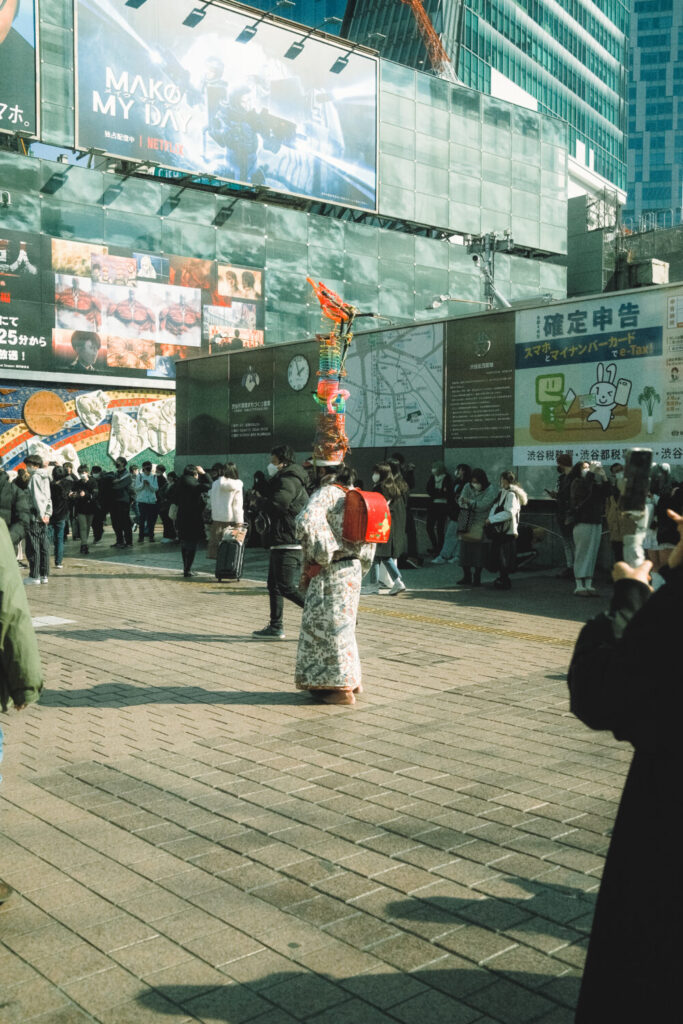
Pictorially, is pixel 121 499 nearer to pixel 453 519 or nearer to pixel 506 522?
pixel 453 519

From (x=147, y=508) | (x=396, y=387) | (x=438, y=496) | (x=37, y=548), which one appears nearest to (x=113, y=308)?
(x=147, y=508)

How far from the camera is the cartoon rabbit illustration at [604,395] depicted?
1389cm

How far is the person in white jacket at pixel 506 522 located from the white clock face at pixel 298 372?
7462mm

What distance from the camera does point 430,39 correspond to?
70.9m

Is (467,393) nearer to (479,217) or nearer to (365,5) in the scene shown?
(479,217)

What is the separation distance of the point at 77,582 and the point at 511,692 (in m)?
9.04

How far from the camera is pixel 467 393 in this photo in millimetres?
16016

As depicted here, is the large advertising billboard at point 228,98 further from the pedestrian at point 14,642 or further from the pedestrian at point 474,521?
the pedestrian at point 14,642

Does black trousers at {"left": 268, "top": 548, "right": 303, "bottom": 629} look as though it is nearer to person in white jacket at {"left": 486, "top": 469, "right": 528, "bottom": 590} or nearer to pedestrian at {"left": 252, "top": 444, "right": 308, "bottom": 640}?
pedestrian at {"left": 252, "top": 444, "right": 308, "bottom": 640}

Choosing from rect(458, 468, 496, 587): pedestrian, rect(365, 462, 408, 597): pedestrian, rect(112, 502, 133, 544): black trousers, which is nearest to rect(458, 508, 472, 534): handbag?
rect(458, 468, 496, 587): pedestrian

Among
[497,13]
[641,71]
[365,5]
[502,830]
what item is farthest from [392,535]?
[641,71]

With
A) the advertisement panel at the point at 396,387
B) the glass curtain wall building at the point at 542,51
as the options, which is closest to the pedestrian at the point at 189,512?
the advertisement panel at the point at 396,387

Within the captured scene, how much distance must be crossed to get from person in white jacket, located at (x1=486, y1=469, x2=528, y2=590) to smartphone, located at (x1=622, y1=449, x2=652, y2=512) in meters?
10.8

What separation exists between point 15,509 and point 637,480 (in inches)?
488
